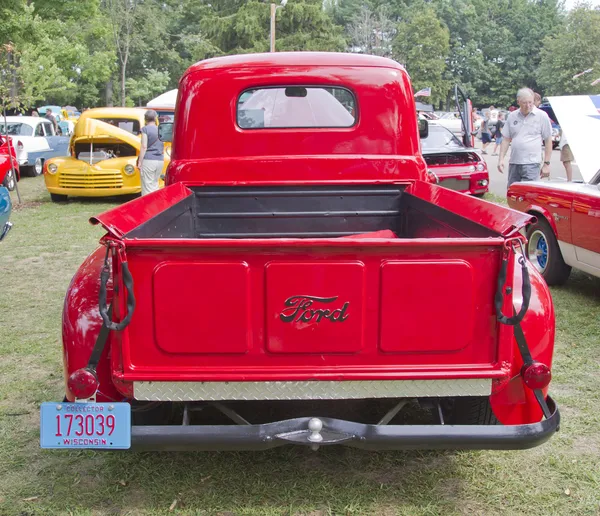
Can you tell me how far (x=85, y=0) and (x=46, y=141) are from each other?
6.77 m

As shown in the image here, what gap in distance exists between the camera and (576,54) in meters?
52.6

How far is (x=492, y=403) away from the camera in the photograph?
266 centimetres

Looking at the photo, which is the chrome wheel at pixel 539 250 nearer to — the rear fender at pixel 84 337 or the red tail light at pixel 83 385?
the rear fender at pixel 84 337

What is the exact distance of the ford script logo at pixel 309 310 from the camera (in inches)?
91.9

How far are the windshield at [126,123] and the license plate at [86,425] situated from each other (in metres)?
11.8

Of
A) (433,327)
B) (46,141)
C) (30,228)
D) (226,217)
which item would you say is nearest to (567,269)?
(226,217)

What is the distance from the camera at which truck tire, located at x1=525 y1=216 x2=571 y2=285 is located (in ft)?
19.1

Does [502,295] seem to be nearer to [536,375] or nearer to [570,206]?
[536,375]

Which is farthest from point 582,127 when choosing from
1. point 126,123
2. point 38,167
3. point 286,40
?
point 286,40

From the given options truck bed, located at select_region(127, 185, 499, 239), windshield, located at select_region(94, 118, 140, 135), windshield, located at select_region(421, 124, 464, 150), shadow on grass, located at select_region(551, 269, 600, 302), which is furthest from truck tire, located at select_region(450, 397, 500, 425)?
windshield, located at select_region(94, 118, 140, 135)

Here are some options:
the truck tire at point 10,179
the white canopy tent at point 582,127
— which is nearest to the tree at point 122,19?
the truck tire at point 10,179

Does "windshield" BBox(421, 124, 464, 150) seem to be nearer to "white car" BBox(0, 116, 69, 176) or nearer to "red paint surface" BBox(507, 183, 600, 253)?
"red paint surface" BBox(507, 183, 600, 253)

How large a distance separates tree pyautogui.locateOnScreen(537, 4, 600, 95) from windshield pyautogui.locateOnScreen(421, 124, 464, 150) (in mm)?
43189

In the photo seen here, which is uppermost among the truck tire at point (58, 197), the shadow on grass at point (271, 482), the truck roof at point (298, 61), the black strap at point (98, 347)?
the truck roof at point (298, 61)
